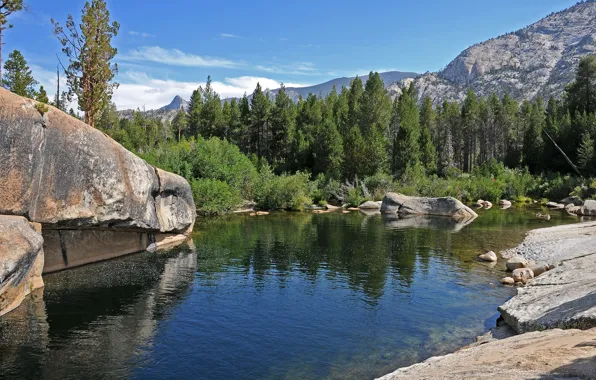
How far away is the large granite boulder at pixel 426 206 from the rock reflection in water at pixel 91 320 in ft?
114

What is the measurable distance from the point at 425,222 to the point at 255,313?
107ft

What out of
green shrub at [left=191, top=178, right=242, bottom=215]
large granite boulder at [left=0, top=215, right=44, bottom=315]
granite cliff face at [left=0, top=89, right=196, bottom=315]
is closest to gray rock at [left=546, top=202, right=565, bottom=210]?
green shrub at [left=191, top=178, right=242, bottom=215]

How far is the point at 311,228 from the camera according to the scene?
139 feet

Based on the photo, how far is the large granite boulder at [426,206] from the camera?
51.7 metres

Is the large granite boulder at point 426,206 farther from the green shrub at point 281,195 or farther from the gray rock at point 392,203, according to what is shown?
the green shrub at point 281,195

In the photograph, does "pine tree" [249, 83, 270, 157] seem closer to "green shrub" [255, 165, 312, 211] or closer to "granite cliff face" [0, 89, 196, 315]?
"green shrub" [255, 165, 312, 211]

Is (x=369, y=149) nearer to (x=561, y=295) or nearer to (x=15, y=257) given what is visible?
(x=561, y=295)

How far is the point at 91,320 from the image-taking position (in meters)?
17.4

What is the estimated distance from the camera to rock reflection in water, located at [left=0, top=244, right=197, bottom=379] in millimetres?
13562

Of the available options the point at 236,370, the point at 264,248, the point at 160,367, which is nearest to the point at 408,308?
the point at 236,370

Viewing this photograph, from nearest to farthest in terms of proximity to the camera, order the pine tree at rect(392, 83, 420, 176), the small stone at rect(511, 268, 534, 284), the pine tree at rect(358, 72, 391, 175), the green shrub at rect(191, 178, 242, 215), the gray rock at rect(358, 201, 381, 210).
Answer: the small stone at rect(511, 268, 534, 284)
the green shrub at rect(191, 178, 242, 215)
the gray rock at rect(358, 201, 381, 210)
the pine tree at rect(392, 83, 420, 176)
the pine tree at rect(358, 72, 391, 175)

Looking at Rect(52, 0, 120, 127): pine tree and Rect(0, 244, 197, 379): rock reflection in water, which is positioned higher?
Rect(52, 0, 120, 127): pine tree

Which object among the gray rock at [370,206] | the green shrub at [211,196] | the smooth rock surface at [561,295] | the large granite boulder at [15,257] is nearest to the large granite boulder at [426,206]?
the gray rock at [370,206]

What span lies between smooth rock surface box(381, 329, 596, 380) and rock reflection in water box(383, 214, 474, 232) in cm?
3081
